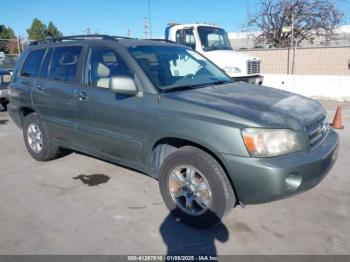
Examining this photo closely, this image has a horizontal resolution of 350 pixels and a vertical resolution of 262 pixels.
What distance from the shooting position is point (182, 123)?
3.26 meters

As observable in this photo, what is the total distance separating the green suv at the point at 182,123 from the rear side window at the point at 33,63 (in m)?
0.17

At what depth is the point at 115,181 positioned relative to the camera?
15.2 ft

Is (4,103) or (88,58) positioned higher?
(88,58)

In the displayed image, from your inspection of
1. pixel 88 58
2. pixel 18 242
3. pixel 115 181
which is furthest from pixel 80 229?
pixel 88 58

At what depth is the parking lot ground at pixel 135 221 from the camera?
3109 millimetres

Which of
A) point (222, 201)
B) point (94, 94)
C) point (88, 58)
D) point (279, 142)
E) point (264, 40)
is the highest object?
point (264, 40)

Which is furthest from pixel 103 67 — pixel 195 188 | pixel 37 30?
pixel 37 30

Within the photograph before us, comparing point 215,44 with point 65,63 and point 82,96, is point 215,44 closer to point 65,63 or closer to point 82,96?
point 65,63

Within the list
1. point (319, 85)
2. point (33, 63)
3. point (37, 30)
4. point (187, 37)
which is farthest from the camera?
point (37, 30)

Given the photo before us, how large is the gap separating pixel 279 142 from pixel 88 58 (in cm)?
265

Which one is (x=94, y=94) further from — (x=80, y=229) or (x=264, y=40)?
(x=264, y=40)

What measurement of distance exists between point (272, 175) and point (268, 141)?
1.00ft

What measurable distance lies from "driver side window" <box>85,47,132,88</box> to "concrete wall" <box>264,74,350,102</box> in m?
Answer: 10.3

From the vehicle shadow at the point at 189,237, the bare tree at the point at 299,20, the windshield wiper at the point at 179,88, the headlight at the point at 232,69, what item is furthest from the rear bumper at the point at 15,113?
the bare tree at the point at 299,20
